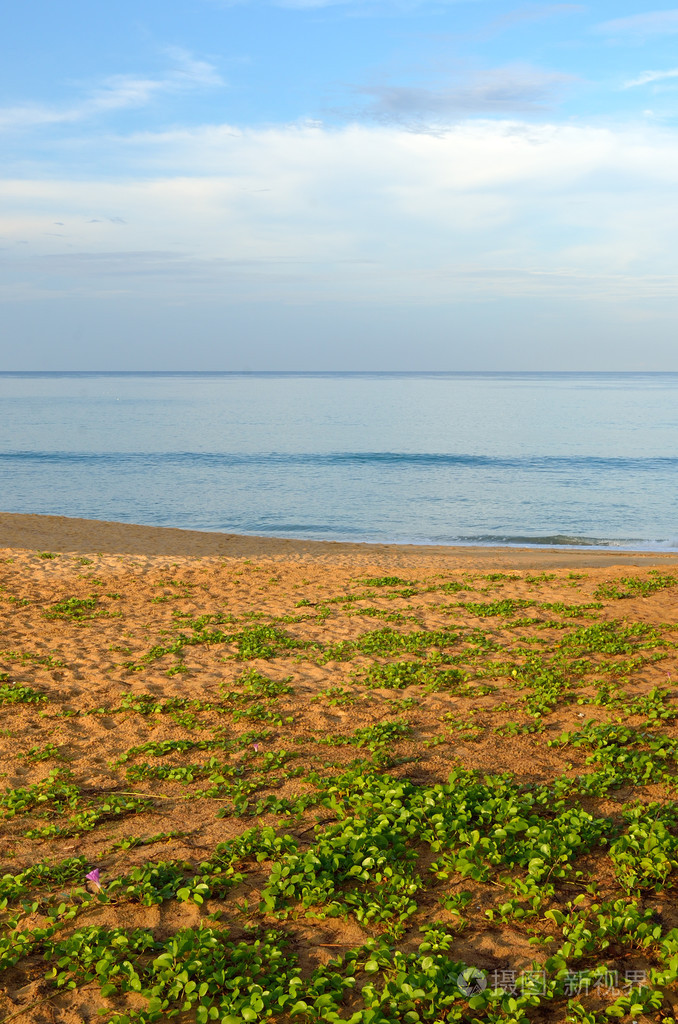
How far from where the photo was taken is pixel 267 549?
20047 mm

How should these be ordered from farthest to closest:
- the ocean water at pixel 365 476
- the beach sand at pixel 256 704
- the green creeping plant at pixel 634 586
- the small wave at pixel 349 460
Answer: the small wave at pixel 349 460 < the ocean water at pixel 365 476 < the green creeping plant at pixel 634 586 < the beach sand at pixel 256 704

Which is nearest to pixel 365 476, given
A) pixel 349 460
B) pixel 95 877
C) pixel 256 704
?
pixel 349 460

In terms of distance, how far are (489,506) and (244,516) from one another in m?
9.78

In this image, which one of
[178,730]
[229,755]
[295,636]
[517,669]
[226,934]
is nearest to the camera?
[226,934]

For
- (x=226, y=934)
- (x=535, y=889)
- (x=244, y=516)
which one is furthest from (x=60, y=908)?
(x=244, y=516)

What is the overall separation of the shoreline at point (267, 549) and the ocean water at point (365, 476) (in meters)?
2.47

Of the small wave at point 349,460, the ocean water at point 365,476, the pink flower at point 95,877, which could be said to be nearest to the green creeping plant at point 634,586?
the pink flower at point 95,877

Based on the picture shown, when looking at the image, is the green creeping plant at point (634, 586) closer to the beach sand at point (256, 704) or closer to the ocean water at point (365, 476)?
the beach sand at point (256, 704)

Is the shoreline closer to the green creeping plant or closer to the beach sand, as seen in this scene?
the beach sand

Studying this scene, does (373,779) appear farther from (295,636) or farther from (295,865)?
(295,636)

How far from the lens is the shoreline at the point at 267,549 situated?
60.7 feet

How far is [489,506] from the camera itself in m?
29.9

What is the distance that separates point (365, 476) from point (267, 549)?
751 inches

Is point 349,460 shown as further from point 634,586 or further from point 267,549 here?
point 634,586
